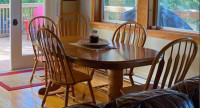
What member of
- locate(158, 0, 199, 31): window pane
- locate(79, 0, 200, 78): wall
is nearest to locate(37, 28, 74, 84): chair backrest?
locate(79, 0, 200, 78): wall

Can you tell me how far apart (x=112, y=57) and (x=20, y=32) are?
267 cm

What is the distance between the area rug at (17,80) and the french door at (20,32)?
213mm

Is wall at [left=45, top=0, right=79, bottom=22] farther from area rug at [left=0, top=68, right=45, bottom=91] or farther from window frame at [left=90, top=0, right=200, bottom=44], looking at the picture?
area rug at [left=0, top=68, right=45, bottom=91]

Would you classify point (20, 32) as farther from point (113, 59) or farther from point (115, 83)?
point (113, 59)

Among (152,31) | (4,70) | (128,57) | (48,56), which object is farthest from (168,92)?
(4,70)

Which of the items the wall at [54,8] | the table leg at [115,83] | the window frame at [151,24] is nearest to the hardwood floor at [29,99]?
the table leg at [115,83]

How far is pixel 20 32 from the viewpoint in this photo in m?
5.14

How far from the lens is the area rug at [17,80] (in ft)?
14.0

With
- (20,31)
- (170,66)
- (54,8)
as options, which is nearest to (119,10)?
(54,8)

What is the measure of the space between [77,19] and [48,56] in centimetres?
246

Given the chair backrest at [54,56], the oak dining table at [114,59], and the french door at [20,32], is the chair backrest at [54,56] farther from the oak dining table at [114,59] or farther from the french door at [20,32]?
the french door at [20,32]

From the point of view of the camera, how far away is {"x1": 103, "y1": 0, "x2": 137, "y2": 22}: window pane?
→ 15.5 feet

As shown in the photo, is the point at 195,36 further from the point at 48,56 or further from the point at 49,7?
the point at 49,7

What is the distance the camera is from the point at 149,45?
4.32 metres
